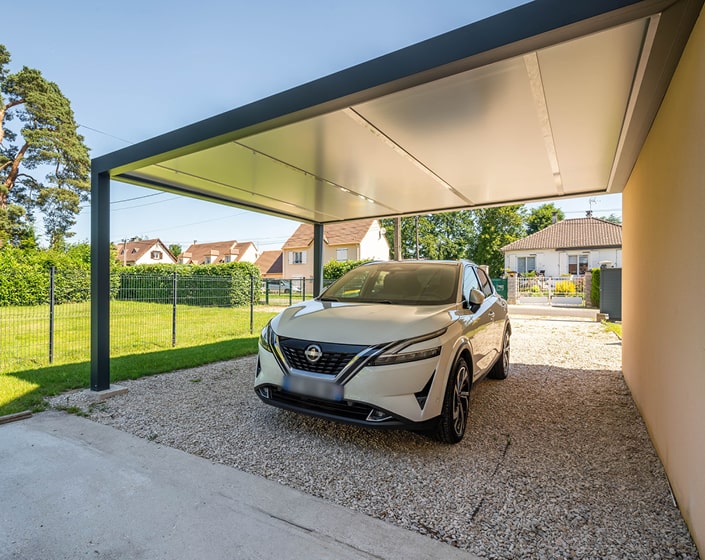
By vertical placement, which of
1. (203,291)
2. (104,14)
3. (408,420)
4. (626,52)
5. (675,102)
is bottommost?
(408,420)

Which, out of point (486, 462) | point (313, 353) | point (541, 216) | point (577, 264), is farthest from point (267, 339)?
point (541, 216)

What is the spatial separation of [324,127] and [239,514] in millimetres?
3359

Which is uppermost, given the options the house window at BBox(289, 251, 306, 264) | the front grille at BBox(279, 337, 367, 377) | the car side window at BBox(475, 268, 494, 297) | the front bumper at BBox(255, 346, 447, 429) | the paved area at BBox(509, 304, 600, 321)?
the house window at BBox(289, 251, 306, 264)

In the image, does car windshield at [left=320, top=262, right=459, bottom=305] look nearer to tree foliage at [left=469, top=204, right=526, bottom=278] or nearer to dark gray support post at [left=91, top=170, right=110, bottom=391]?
dark gray support post at [left=91, top=170, right=110, bottom=391]

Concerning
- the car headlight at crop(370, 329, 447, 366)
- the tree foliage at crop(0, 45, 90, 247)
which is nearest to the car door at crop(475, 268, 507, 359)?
the car headlight at crop(370, 329, 447, 366)

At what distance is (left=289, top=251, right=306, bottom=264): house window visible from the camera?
34281mm

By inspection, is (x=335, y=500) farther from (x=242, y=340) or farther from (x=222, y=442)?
(x=242, y=340)

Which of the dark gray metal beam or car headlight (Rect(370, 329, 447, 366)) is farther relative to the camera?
car headlight (Rect(370, 329, 447, 366))

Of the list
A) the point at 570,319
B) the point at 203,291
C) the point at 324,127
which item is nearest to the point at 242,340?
the point at 203,291

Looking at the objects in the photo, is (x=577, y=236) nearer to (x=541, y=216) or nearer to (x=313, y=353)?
(x=541, y=216)

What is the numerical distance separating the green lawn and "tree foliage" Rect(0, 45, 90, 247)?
2097 centimetres

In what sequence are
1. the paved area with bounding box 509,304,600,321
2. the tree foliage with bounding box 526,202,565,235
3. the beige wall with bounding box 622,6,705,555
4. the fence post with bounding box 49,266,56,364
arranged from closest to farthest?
the beige wall with bounding box 622,6,705,555, the fence post with bounding box 49,266,56,364, the paved area with bounding box 509,304,600,321, the tree foliage with bounding box 526,202,565,235

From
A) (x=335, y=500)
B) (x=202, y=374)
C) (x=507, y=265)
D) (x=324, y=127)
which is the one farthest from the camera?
(x=507, y=265)

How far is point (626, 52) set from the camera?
254cm
